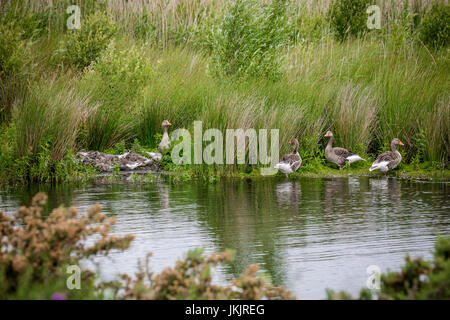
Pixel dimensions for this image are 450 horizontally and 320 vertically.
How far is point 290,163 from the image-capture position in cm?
1522

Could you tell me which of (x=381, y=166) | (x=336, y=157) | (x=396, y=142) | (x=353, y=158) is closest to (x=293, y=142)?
(x=336, y=157)

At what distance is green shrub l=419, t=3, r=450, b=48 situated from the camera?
77.5 ft

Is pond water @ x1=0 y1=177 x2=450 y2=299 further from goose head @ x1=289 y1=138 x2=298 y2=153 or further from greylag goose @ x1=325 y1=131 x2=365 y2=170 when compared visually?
goose head @ x1=289 y1=138 x2=298 y2=153

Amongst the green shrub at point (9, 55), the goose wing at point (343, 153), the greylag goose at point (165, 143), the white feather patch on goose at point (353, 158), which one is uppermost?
the green shrub at point (9, 55)

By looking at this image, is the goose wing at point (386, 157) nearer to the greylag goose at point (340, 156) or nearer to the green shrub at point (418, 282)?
the greylag goose at point (340, 156)

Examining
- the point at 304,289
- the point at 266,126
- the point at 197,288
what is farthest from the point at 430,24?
the point at 197,288

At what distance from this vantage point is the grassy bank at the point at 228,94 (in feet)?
50.8

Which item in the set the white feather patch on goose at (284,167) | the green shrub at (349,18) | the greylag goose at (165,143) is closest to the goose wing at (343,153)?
the white feather patch on goose at (284,167)

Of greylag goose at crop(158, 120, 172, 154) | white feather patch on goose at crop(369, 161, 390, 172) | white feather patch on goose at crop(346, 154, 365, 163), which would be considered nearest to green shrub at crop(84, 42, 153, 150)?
greylag goose at crop(158, 120, 172, 154)

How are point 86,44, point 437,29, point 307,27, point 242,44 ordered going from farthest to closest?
point 307,27
point 437,29
point 86,44
point 242,44

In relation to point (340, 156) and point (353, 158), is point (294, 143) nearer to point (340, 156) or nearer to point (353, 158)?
point (340, 156)

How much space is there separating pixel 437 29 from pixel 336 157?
32.7 feet

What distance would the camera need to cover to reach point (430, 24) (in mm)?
24047
